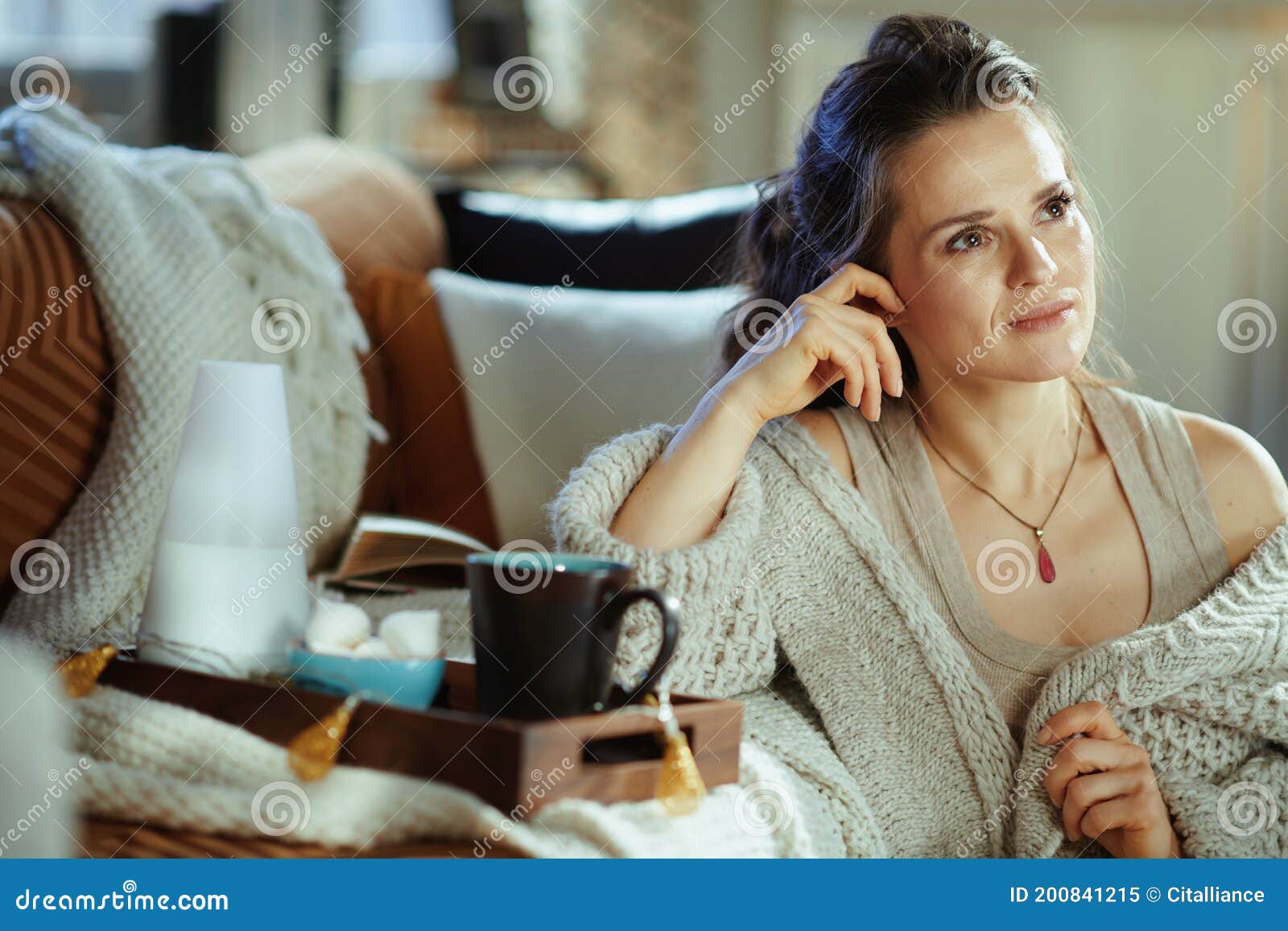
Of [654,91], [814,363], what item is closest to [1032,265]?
[814,363]

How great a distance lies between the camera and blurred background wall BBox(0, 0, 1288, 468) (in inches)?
131

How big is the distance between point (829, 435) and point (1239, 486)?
1.16 feet

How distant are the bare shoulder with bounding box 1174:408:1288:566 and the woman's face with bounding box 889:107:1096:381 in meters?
0.17

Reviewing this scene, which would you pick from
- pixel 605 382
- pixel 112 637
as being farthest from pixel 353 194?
pixel 112 637

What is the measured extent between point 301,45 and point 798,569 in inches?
130

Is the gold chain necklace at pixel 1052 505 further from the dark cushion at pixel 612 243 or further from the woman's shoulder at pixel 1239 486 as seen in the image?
the dark cushion at pixel 612 243

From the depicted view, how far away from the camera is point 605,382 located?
147 cm

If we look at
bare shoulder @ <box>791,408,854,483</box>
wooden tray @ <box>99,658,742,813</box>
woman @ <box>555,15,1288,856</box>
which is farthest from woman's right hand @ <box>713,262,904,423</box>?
wooden tray @ <box>99,658,742,813</box>

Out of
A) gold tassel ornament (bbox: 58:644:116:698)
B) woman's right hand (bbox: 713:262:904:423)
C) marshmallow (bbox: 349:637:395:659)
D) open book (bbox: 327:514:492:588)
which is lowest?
open book (bbox: 327:514:492:588)

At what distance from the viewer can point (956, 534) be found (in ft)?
3.57

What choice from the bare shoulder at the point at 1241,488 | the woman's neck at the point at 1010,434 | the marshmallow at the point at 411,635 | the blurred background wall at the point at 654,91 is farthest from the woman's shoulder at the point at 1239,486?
the blurred background wall at the point at 654,91

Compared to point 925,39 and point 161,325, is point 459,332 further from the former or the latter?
point 925,39

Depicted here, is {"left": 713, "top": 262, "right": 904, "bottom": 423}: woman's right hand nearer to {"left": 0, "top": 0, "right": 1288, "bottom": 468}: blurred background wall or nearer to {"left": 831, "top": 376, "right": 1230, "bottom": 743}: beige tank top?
{"left": 831, "top": 376, "right": 1230, "bottom": 743}: beige tank top

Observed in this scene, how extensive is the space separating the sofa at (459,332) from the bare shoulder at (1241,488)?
0.57 meters
